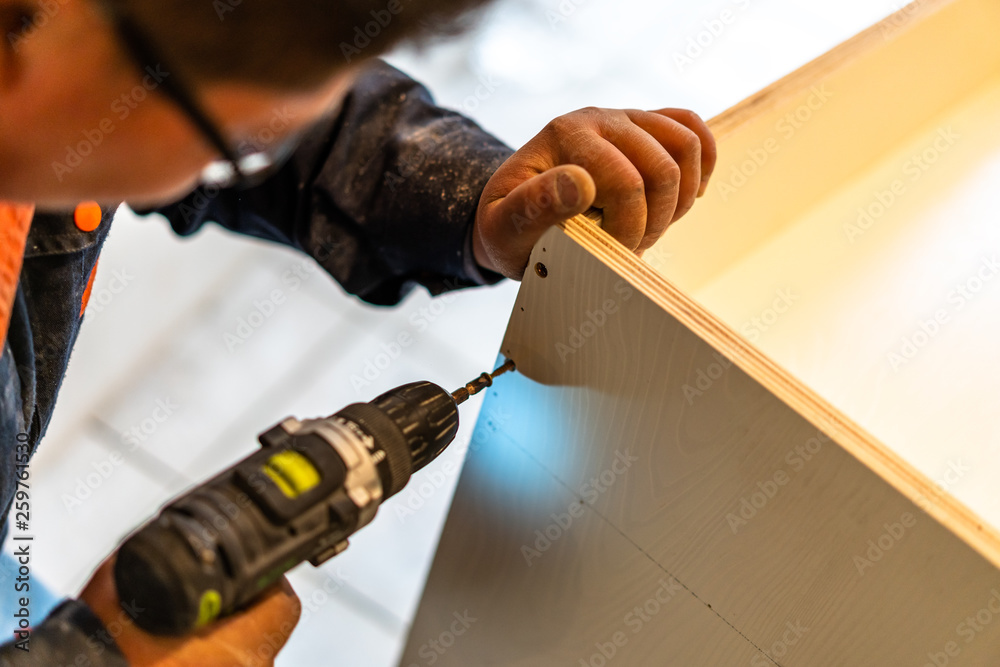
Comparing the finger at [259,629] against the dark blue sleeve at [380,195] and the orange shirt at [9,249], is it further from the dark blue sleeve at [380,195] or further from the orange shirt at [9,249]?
the dark blue sleeve at [380,195]

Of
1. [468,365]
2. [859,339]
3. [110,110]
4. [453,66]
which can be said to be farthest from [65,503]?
[453,66]

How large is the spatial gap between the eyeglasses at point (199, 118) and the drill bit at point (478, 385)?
225 mm

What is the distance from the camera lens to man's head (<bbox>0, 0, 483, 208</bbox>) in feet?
1.23

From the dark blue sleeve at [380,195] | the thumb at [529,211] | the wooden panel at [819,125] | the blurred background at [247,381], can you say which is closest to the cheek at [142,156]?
the thumb at [529,211]

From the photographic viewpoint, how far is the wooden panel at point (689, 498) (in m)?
0.48

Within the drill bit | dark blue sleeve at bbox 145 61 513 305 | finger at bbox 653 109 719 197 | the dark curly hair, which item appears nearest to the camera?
the dark curly hair

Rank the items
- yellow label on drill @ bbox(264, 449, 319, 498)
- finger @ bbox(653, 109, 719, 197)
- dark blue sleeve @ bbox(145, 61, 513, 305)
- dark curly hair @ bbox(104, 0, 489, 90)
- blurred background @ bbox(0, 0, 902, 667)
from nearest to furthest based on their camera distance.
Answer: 1. dark curly hair @ bbox(104, 0, 489, 90)
2. yellow label on drill @ bbox(264, 449, 319, 498)
3. finger @ bbox(653, 109, 719, 197)
4. dark blue sleeve @ bbox(145, 61, 513, 305)
5. blurred background @ bbox(0, 0, 902, 667)

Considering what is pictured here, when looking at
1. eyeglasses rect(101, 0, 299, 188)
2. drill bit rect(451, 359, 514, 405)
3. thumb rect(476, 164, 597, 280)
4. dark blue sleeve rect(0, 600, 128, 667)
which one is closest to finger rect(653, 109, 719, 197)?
thumb rect(476, 164, 597, 280)

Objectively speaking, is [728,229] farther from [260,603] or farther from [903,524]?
[260,603]

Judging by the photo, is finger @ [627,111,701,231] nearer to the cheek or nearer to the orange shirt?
the cheek

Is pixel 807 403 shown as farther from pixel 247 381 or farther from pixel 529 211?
pixel 247 381

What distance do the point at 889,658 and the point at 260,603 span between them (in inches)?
17.7

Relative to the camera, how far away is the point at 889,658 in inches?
21.7

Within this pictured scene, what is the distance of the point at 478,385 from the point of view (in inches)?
25.8
